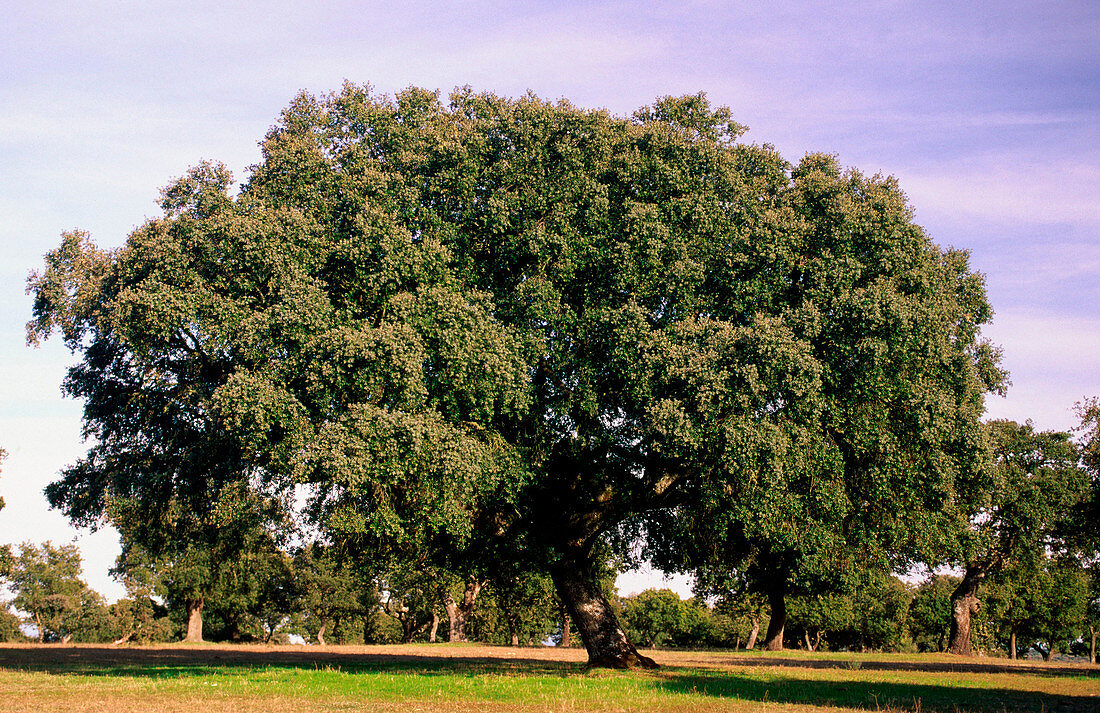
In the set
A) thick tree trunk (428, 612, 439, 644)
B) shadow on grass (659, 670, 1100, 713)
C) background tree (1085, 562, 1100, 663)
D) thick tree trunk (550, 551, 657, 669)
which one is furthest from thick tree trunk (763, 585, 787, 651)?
thick tree trunk (428, 612, 439, 644)

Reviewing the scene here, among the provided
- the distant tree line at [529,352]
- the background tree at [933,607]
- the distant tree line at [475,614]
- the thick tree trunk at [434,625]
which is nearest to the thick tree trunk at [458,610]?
the distant tree line at [475,614]

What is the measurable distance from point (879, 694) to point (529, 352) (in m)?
13.3

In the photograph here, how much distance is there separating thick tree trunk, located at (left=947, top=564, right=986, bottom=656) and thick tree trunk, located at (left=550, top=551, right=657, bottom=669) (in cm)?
3788

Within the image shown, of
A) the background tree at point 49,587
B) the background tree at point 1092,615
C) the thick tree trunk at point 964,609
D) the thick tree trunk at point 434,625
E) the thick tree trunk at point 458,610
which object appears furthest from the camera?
the thick tree trunk at point 434,625

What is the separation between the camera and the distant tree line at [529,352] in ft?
71.2

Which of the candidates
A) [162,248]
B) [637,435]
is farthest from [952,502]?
[162,248]

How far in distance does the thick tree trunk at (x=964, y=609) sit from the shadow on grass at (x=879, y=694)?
121ft

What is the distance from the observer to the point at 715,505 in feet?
77.2

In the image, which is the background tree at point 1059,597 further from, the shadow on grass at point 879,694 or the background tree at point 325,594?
the background tree at point 325,594

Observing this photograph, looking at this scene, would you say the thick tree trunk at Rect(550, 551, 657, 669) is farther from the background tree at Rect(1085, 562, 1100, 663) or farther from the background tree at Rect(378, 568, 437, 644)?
the background tree at Rect(378, 568, 437, 644)

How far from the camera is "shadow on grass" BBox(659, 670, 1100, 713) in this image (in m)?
17.8

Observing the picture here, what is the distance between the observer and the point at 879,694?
66.5 feet

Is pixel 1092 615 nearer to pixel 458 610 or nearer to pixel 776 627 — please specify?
pixel 776 627

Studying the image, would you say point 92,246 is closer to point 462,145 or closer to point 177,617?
point 462,145
